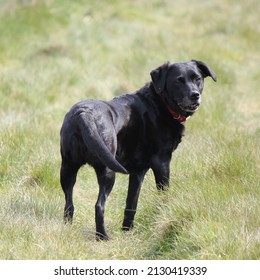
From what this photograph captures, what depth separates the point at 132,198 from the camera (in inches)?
228

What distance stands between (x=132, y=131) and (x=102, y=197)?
2.44ft

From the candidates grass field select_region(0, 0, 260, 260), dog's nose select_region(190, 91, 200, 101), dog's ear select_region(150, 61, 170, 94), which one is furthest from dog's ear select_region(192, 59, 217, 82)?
grass field select_region(0, 0, 260, 260)

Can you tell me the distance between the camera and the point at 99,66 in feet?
40.4

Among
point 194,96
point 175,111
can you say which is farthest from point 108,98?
point 194,96

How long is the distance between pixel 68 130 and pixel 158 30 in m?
11.5

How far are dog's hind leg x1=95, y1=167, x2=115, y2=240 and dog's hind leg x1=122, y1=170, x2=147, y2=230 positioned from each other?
0.48 m

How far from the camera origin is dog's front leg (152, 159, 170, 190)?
5656mm

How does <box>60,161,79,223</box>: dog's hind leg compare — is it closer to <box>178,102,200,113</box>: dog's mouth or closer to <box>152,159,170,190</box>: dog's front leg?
<box>152,159,170,190</box>: dog's front leg

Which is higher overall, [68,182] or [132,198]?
[68,182]

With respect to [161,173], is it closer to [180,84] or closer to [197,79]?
[180,84]

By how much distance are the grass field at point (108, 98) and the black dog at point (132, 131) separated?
22 centimetres

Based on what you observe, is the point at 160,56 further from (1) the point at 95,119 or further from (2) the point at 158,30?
(1) the point at 95,119

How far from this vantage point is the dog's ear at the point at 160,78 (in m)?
5.91
